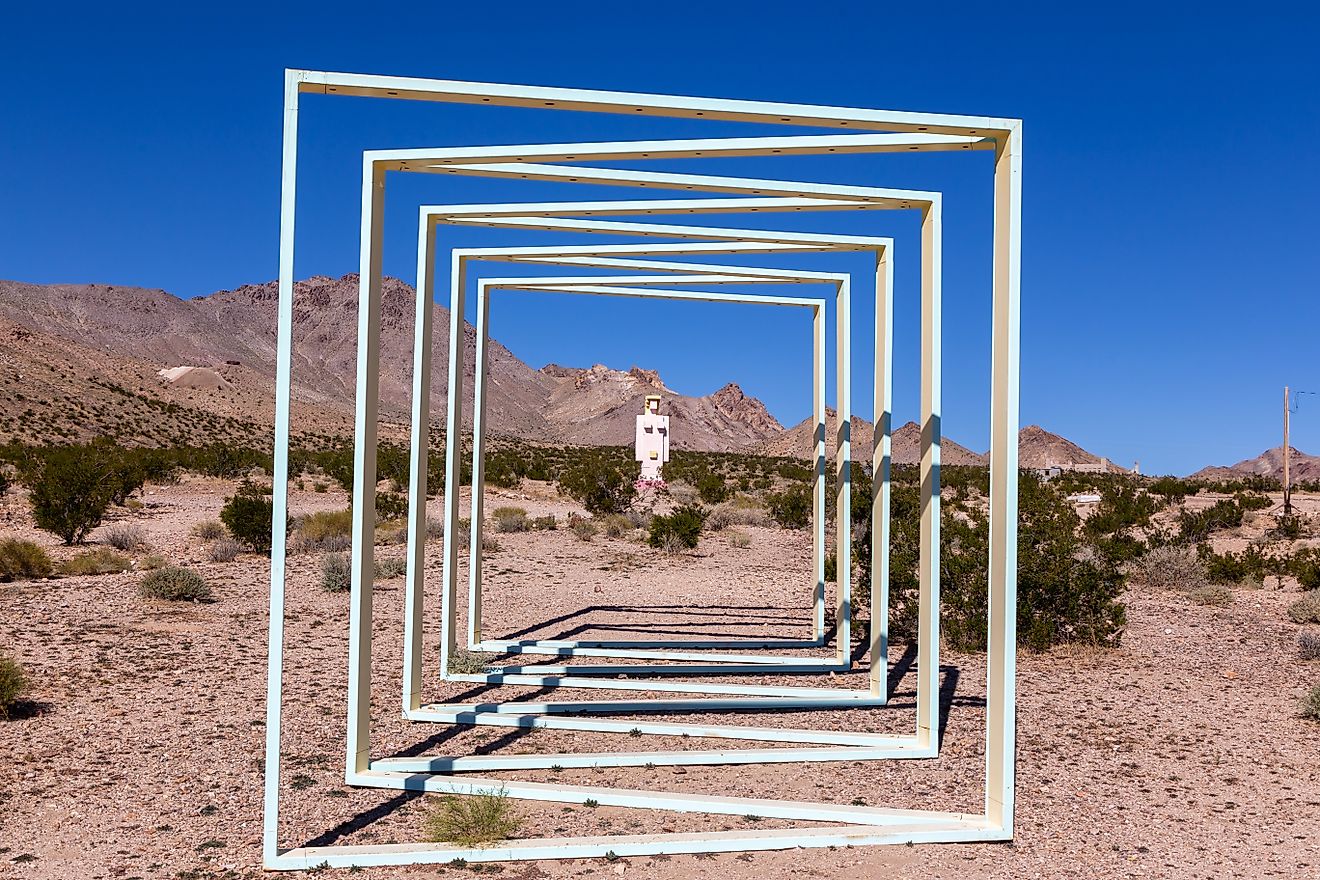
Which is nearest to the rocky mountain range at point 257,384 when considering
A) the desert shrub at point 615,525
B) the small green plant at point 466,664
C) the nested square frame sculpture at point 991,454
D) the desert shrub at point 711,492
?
the desert shrub at point 711,492

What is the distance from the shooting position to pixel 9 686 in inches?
290

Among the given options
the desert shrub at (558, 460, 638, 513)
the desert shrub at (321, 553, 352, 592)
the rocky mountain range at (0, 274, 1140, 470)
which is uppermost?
the rocky mountain range at (0, 274, 1140, 470)

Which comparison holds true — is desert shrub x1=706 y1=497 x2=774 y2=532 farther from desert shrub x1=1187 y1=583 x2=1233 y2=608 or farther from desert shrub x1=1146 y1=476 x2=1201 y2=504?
desert shrub x1=1146 y1=476 x2=1201 y2=504

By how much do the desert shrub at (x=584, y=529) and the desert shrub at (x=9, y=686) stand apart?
1373 cm

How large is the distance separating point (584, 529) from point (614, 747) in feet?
47.2

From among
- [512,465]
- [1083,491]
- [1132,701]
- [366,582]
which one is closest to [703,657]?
[1132,701]

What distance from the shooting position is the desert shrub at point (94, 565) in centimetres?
1412

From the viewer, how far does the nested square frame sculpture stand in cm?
492

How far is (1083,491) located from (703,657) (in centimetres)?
3562

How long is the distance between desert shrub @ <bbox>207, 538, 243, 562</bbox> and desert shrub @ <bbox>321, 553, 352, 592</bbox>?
96.5 inches

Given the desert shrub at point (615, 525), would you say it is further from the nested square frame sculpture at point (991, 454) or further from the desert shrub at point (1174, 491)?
the desert shrub at point (1174, 491)

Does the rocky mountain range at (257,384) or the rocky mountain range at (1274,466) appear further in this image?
the rocky mountain range at (1274,466)

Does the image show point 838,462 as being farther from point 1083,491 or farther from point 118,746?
point 1083,491

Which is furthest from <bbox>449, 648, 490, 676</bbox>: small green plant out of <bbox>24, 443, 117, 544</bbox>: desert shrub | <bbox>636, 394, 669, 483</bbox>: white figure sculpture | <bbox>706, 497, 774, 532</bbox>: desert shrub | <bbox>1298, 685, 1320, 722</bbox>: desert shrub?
<bbox>706, 497, 774, 532</bbox>: desert shrub
